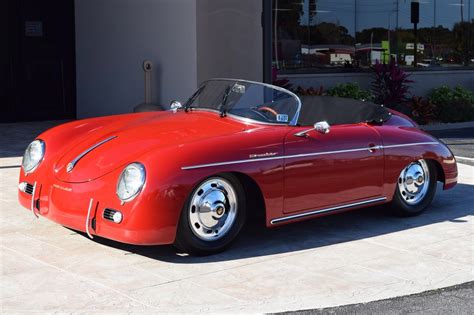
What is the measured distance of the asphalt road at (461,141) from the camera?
11.4 meters

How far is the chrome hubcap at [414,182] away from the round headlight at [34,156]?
10.3 feet

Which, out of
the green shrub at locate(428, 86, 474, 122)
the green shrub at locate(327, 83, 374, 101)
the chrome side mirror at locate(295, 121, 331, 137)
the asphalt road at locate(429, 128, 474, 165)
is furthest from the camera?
the green shrub at locate(428, 86, 474, 122)

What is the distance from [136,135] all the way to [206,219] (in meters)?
0.93

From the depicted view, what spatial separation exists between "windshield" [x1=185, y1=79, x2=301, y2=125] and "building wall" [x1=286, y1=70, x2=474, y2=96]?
27.9 feet

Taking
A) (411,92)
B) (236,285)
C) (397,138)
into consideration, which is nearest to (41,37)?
(411,92)

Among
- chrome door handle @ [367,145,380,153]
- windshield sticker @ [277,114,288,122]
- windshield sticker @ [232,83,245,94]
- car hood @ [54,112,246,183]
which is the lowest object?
chrome door handle @ [367,145,380,153]

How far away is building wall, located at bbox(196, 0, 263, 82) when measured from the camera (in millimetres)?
13133

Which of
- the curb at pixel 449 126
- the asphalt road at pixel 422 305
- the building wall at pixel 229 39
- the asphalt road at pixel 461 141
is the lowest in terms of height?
the asphalt road at pixel 422 305

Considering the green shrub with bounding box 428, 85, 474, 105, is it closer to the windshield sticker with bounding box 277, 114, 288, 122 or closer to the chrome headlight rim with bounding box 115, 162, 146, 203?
the windshield sticker with bounding box 277, 114, 288, 122

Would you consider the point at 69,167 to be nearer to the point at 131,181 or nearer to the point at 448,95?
the point at 131,181

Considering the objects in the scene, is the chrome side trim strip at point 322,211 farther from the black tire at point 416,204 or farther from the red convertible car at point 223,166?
the black tire at point 416,204

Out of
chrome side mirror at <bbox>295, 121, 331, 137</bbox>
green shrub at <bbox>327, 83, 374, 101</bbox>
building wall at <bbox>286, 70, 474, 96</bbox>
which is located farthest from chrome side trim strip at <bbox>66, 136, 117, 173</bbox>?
green shrub at <bbox>327, 83, 374, 101</bbox>

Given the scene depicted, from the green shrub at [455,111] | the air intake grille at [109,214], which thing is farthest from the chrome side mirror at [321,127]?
the green shrub at [455,111]

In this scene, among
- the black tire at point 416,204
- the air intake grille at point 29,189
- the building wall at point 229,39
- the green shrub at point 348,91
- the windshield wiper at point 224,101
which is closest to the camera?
the air intake grille at point 29,189
